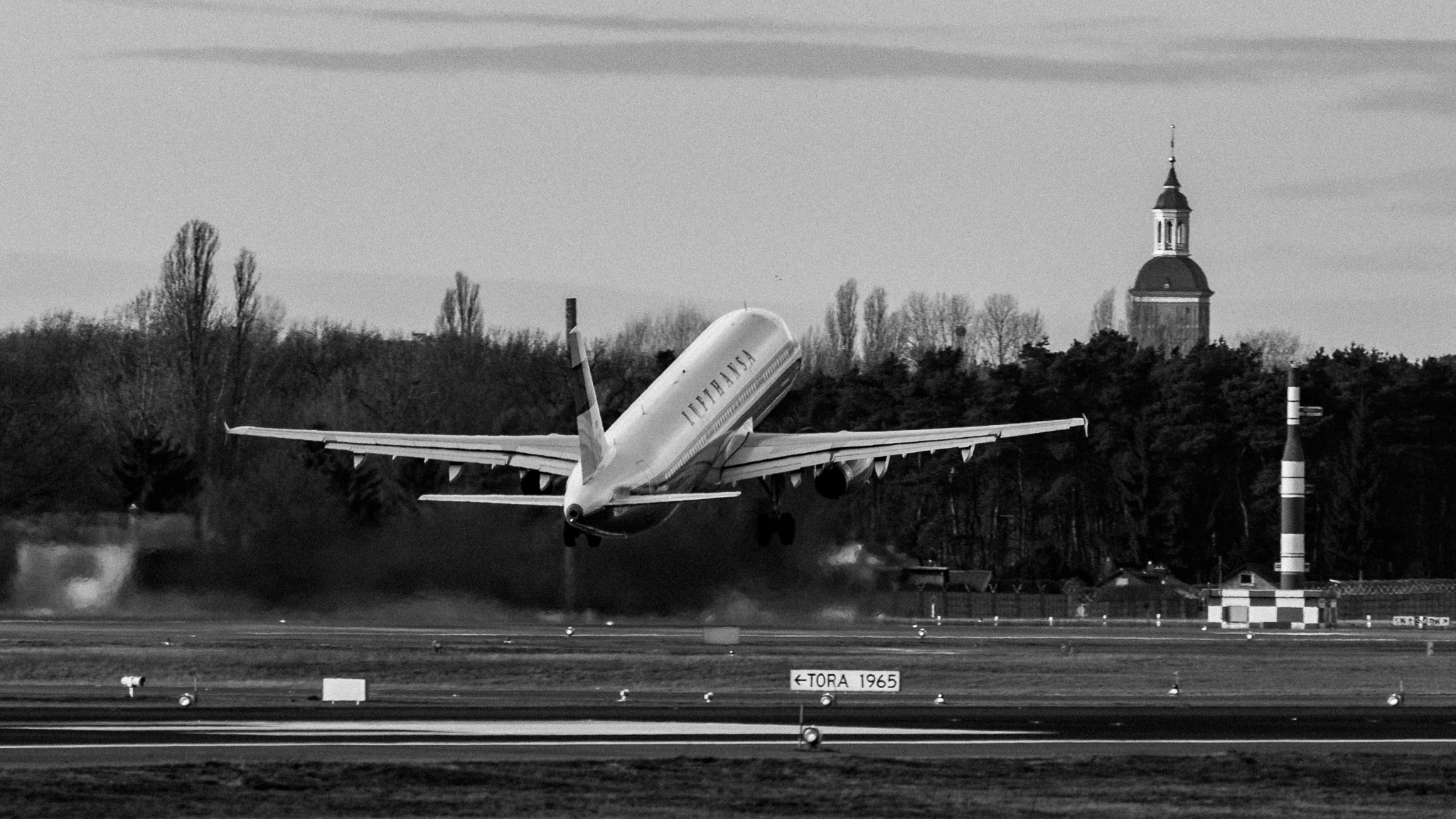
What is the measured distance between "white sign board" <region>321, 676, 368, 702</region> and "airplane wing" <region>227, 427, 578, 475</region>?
14.3 metres

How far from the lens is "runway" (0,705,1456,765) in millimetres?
44750

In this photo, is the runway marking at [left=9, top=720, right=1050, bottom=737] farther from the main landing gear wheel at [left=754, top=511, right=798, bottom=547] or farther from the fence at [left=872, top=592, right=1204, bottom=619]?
the fence at [left=872, top=592, right=1204, bottom=619]

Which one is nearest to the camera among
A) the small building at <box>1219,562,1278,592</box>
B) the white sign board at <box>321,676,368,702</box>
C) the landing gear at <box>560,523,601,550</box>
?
the white sign board at <box>321,676,368,702</box>

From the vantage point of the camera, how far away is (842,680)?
54.1 m

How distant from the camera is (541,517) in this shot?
87500 millimetres

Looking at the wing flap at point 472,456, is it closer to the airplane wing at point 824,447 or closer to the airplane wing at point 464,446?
the airplane wing at point 464,446

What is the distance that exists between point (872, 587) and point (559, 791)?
54.1m

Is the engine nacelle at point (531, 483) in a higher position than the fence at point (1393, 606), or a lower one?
higher

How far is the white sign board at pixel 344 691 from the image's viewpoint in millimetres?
56969

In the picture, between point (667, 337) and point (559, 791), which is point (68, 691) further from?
point (667, 337)

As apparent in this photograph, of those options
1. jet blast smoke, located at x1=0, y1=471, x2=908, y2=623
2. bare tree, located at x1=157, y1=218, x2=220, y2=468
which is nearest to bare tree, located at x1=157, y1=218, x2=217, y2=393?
bare tree, located at x1=157, y1=218, x2=220, y2=468

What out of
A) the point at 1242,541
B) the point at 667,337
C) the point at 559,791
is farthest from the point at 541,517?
the point at 667,337

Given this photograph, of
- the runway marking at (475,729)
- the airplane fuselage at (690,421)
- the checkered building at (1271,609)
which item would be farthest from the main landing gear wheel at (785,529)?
the checkered building at (1271,609)

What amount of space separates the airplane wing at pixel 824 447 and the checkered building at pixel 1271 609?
35875 millimetres
